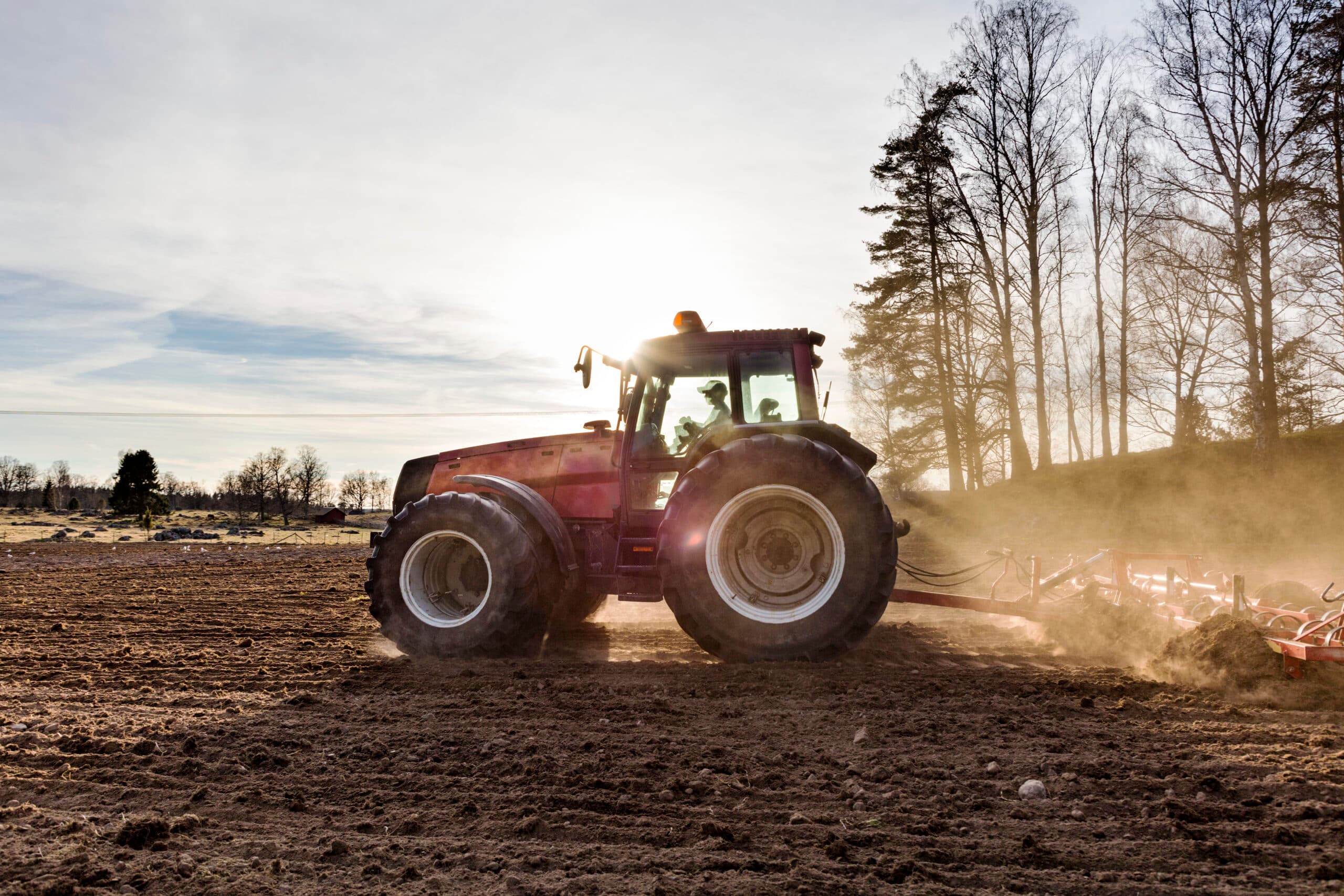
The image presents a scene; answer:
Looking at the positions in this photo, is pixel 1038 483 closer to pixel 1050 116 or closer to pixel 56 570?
pixel 1050 116

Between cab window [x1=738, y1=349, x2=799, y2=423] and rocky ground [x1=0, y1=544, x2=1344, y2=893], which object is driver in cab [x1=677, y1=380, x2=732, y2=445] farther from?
rocky ground [x1=0, y1=544, x2=1344, y2=893]

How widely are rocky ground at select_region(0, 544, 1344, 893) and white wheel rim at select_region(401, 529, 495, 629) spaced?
17.0 inches

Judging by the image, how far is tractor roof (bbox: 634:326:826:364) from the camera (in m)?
6.13

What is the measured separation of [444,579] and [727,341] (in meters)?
2.82

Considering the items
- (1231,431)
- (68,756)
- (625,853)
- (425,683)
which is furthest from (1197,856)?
(1231,431)

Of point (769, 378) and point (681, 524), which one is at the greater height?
point (769, 378)

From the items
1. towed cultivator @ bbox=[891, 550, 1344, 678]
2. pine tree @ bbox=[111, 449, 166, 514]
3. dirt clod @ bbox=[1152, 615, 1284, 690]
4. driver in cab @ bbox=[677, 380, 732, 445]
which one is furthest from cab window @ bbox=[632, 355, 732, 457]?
pine tree @ bbox=[111, 449, 166, 514]

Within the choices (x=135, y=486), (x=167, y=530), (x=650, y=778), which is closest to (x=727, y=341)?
(x=650, y=778)

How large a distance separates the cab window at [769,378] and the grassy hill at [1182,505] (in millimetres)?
11178

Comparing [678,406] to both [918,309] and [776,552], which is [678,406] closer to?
[776,552]

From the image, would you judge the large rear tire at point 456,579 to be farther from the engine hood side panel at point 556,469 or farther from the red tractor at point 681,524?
the engine hood side panel at point 556,469

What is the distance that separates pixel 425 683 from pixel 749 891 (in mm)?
3279

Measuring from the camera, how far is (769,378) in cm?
615

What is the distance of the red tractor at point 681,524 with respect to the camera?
5.43 m
